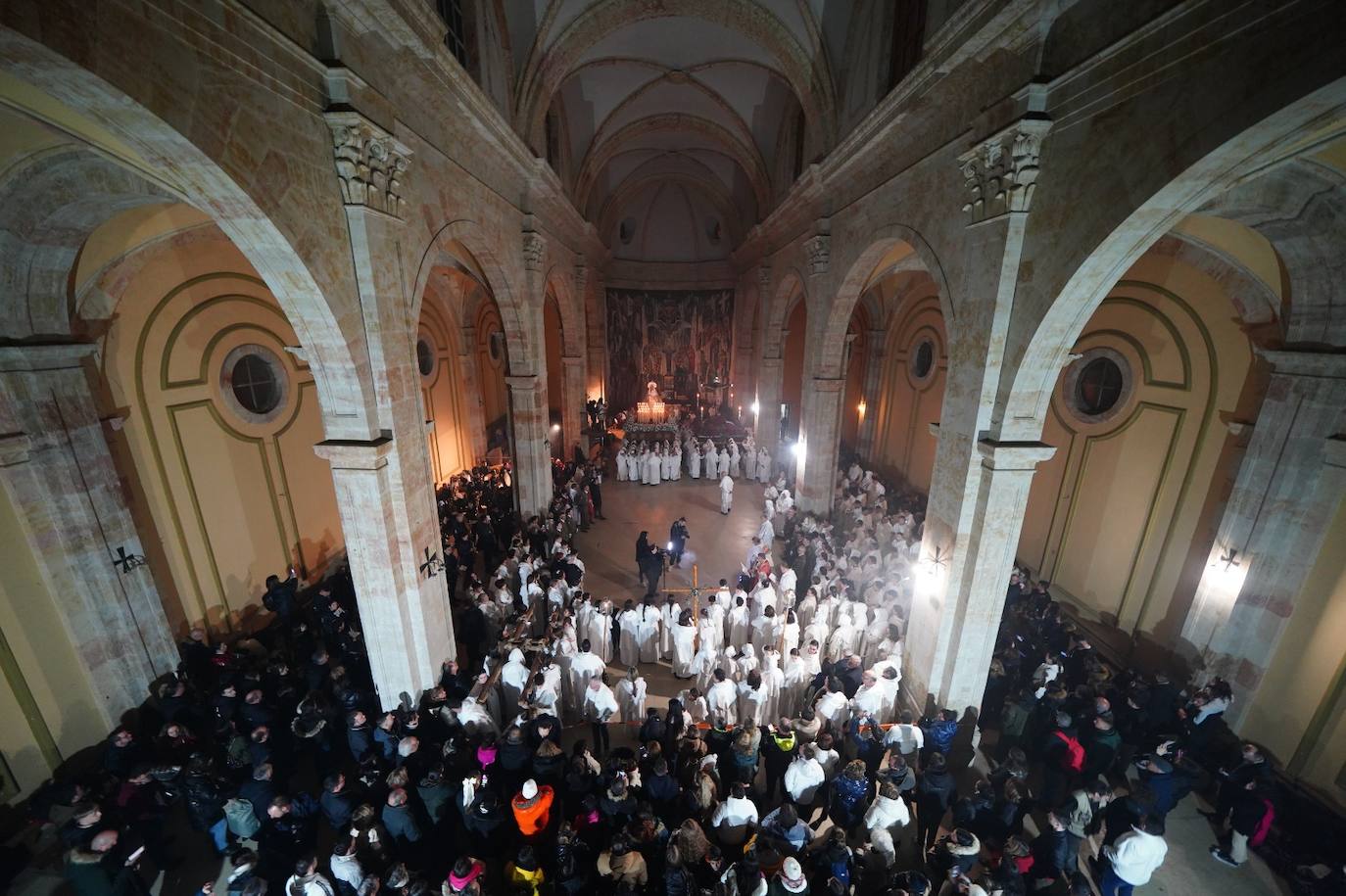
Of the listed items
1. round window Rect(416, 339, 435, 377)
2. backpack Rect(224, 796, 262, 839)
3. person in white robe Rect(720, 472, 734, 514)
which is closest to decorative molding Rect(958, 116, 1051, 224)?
backpack Rect(224, 796, 262, 839)

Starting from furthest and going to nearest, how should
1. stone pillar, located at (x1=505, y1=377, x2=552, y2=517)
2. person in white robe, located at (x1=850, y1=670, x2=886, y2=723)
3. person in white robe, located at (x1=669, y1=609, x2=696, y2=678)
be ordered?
1. stone pillar, located at (x1=505, y1=377, x2=552, y2=517)
2. person in white robe, located at (x1=669, y1=609, x2=696, y2=678)
3. person in white robe, located at (x1=850, y1=670, x2=886, y2=723)

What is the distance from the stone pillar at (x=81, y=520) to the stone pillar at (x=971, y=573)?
9497mm

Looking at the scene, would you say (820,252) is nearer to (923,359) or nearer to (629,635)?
(923,359)

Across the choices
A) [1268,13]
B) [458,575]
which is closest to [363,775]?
[458,575]

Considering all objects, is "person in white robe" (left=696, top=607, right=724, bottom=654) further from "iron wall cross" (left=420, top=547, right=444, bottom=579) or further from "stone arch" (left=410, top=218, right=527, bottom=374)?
"stone arch" (left=410, top=218, right=527, bottom=374)

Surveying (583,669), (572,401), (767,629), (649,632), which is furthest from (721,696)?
(572,401)

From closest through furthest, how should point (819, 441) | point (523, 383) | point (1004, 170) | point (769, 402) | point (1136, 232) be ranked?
point (1136, 232)
point (1004, 170)
point (523, 383)
point (819, 441)
point (769, 402)

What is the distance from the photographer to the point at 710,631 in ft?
23.8

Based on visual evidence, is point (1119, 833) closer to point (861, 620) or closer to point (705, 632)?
point (861, 620)

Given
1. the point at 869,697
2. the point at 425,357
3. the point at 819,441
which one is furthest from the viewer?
the point at 425,357

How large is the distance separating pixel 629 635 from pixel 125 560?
20.2 ft

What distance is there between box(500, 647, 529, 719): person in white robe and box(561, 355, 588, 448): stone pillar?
34.0 feet

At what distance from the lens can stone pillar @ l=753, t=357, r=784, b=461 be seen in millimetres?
16281

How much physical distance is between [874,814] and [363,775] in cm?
462
